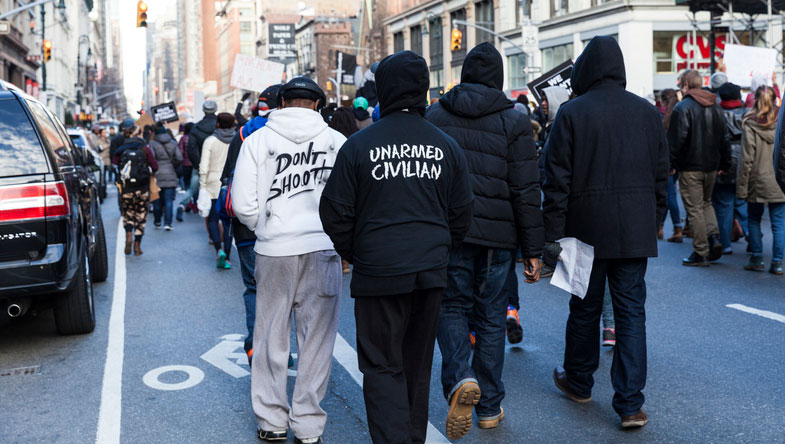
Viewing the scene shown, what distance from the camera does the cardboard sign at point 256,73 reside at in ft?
51.0

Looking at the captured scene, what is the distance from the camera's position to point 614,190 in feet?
15.4

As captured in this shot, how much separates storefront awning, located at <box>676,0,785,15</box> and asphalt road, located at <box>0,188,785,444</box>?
62.5 ft

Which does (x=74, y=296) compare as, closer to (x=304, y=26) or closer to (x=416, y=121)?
(x=416, y=121)

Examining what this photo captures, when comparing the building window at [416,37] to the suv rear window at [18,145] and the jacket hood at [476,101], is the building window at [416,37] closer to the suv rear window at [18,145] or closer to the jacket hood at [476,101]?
the suv rear window at [18,145]

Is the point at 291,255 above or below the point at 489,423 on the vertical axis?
above

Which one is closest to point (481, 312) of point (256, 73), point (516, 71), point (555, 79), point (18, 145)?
point (18, 145)

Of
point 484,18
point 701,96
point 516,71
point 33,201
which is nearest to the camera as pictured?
point 33,201

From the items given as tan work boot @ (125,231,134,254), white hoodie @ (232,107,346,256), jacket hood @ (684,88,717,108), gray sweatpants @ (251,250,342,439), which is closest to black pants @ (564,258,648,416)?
gray sweatpants @ (251,250,342,439)

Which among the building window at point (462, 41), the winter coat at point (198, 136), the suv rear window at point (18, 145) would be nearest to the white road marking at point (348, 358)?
the suv rear window at point (18, 145)

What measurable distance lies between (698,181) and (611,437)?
5744 mm

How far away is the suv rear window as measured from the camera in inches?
239

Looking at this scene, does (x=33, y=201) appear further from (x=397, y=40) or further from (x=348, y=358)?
(x=397, y=40)

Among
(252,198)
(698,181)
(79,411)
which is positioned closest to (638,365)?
(252,198)

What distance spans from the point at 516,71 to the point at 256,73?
1336 inches
